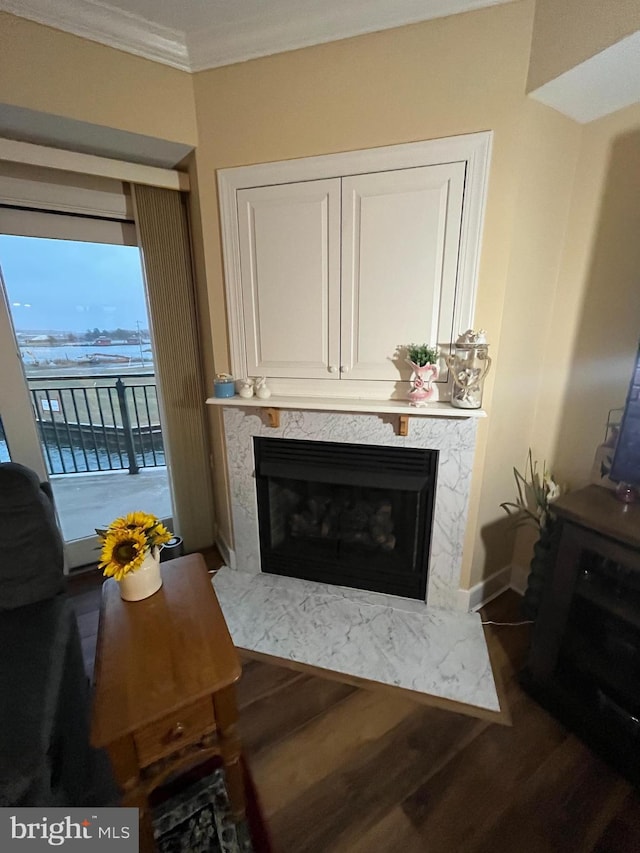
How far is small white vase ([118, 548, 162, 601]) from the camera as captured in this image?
123 centimetres

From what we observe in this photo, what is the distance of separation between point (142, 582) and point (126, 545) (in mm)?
156

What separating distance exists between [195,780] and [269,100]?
2720mm

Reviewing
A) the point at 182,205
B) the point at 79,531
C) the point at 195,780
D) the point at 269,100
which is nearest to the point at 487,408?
the point at 269,100

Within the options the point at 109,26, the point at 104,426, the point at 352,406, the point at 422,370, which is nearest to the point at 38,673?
the point at 352,406

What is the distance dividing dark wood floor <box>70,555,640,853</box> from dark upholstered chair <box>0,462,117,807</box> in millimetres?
566

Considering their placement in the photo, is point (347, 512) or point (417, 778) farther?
point (347, 512)

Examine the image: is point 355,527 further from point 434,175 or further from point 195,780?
point 434,175

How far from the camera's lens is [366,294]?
5.70 ft

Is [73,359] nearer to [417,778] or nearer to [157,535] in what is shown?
[157,535]

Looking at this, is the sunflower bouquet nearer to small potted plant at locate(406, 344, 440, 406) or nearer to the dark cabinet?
small potted plant at locate(406, 344, 440, 406)

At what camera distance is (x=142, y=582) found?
1244 mm

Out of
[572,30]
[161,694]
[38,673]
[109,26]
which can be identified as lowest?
[38,673]

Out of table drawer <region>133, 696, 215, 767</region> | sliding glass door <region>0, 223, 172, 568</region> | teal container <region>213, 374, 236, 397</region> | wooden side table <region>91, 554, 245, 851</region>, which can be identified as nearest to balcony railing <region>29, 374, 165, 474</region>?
sliding glass door <region>0, 223, 172, 568</region>

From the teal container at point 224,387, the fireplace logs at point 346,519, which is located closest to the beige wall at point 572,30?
the teal container at point 224,387
